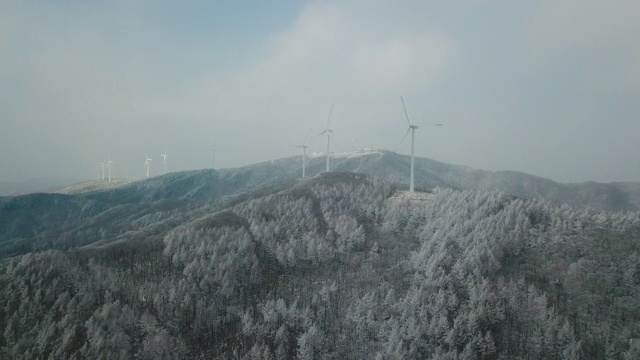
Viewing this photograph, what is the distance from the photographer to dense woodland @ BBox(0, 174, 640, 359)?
119 metres

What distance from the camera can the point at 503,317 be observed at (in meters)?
132

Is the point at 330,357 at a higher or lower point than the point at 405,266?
lower

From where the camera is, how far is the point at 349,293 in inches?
5807

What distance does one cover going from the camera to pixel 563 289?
460ft

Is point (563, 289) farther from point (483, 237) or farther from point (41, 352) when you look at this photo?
point (41, 352)

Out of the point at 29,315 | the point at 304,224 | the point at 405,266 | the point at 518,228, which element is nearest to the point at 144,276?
the point at 29,315

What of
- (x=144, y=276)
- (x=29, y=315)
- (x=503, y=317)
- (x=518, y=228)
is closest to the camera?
(x=29, y=315)

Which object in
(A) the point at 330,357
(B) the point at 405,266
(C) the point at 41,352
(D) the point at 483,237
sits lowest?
(A) the point at 330,357

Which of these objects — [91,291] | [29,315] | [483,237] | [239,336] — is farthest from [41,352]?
[483,237]

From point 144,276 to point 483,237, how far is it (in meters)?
117

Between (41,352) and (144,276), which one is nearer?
(41,352)

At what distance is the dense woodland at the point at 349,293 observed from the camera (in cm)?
11931

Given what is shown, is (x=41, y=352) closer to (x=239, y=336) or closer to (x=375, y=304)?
(x=239, y=336)

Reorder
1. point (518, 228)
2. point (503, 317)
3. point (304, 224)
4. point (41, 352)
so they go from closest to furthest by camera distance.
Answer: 1. point (41, 352)
2. point (503, 317)
3. point (518, 228)
4. point (304, 224)
